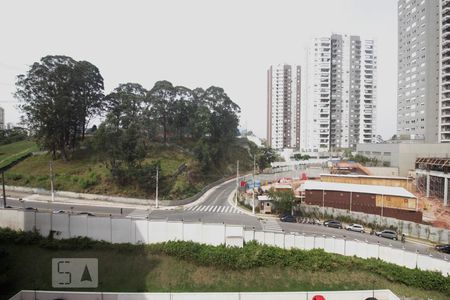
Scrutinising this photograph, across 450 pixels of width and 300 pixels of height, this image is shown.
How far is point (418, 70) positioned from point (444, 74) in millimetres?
7284

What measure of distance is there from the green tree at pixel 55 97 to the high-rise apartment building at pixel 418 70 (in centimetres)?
7268

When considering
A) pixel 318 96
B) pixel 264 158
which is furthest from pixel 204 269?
pixel 318 96

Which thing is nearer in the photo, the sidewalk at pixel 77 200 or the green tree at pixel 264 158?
the sidewalk at pixel 77 200

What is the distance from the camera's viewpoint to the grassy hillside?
41.5m

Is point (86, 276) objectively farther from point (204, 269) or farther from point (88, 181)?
point (88, 181)

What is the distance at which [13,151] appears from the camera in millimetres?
58094

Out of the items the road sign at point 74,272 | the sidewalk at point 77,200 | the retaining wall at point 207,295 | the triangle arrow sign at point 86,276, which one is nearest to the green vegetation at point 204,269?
the road sign at point 74,272

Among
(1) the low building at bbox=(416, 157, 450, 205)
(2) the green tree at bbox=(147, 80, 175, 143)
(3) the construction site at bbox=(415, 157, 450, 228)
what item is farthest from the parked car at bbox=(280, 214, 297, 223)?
(2) the green tree at bbox=(147, 80, 175, 143)

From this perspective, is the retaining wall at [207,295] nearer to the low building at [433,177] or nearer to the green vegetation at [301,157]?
the low building at [433,177]

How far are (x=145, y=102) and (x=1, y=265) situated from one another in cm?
4270

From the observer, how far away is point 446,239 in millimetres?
27875

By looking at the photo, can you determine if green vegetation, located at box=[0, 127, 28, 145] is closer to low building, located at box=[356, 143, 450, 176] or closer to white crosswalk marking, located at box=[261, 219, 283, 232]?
white crosswalk marking, located at box=[261, 219, 283, 232]

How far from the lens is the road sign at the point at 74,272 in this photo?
19684 millimetres

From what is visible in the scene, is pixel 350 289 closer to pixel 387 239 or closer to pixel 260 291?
pixel 260 291
